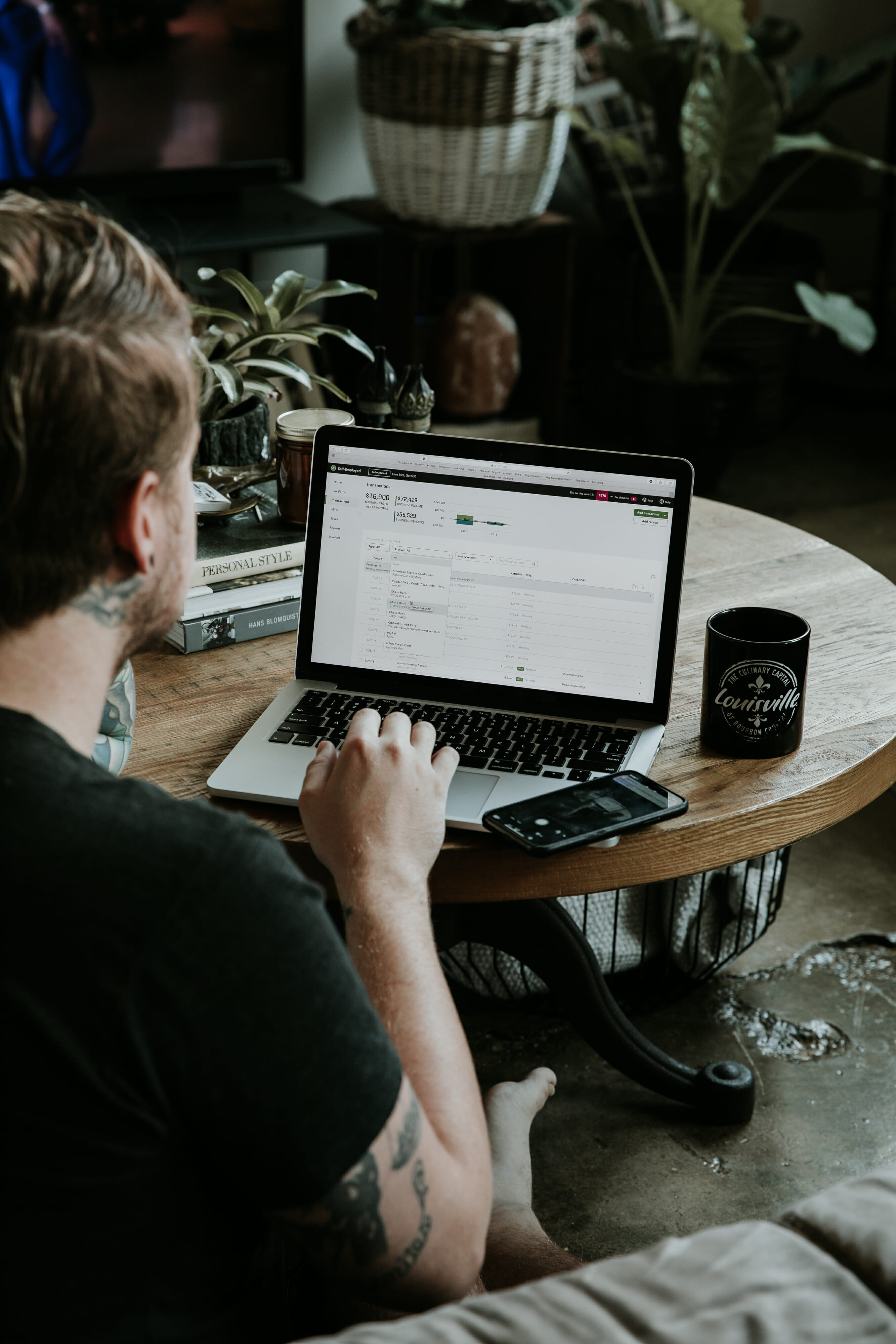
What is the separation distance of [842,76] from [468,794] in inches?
120

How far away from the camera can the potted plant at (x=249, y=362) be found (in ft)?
4.77

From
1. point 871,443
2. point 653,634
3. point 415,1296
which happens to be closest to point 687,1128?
point 653,634

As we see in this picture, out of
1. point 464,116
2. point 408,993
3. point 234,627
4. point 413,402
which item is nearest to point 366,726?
point 408,993

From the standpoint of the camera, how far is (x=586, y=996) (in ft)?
5.00

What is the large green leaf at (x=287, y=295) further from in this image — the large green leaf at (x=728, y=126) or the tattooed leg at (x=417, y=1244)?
the large green leaf at (x=728, y=126)

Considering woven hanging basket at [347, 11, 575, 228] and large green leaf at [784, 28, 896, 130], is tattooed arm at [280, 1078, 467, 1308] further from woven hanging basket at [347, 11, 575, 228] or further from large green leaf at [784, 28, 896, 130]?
large green leaf at [784, 28, 896, 130]

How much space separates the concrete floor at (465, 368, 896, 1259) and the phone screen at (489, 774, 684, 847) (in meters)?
0.70

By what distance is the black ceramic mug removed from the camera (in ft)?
3.56

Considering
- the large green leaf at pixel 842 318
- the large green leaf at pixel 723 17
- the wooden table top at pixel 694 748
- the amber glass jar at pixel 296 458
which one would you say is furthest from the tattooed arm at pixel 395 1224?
the large green leaf at pixel 723 17

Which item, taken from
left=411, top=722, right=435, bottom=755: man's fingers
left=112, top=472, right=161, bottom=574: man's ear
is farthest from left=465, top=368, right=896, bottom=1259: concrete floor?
left=112, top=472, right=161, bottom=574: man's ear

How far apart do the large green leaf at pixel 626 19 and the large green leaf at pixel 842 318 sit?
35.5 inches

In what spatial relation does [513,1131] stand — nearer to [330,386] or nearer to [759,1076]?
[759,1076]

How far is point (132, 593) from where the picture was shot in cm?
75

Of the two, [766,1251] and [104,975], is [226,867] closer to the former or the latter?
[104,975]
